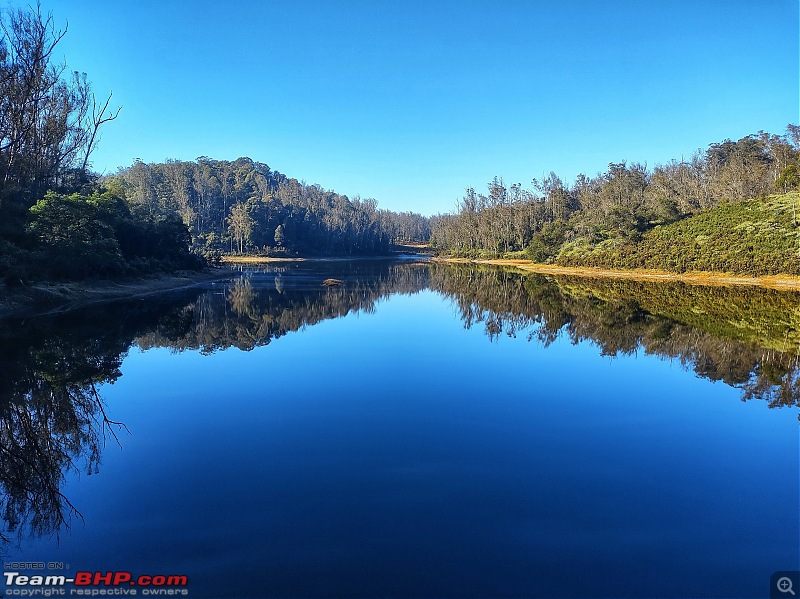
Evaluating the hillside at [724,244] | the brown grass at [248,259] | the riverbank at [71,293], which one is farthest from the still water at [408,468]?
the brown grass at [248,259]

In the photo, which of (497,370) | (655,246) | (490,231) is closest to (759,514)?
(497,370)

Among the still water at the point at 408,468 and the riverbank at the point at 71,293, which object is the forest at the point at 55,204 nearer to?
the riverbank at the point at 71,293

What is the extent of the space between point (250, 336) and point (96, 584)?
1348 cm

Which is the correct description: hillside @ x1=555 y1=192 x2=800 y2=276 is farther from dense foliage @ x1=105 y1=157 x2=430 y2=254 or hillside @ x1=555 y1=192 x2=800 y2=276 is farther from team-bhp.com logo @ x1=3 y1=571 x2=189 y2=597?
dense foliage @ x1=105 y1=157 x2=430 y2=254

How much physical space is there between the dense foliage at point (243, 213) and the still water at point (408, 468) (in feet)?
212

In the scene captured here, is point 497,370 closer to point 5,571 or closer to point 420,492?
point 420,492

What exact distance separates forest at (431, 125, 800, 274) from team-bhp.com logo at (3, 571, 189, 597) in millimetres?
43537

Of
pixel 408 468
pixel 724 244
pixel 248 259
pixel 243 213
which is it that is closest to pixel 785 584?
pixel 408 468

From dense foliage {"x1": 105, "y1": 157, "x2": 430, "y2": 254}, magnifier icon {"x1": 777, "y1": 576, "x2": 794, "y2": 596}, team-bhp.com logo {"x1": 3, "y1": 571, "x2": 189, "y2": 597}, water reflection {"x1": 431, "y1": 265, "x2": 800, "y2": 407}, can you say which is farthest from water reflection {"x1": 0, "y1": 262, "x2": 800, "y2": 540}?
dense foliage {"x1": 105, "y1": 157, "x2": 430, "y2": 254}

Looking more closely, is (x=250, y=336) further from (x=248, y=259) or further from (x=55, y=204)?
Result: (x=248, y=259)

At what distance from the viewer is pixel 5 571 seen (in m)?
4.34

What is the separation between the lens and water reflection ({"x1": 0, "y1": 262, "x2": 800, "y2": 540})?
6840 mm

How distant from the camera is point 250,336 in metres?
17.3

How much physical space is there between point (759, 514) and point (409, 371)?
7729 millimetres
